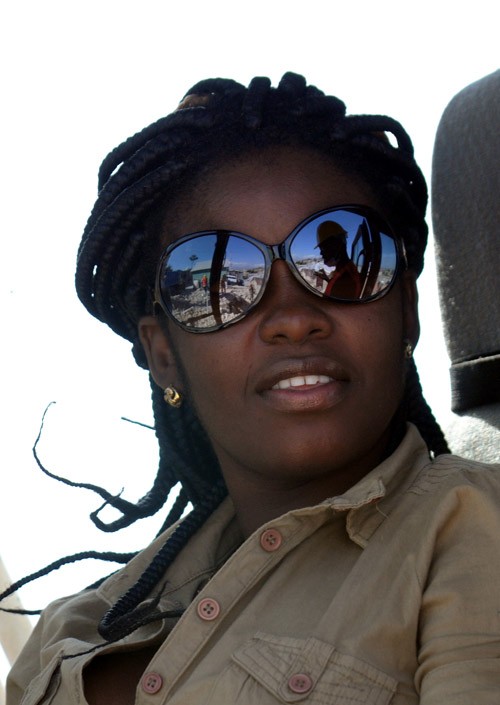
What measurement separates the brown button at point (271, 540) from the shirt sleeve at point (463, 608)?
318 mm

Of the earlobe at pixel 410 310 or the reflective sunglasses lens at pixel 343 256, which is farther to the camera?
the earlobe at pixel 410 310

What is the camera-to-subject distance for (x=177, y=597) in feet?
7.89

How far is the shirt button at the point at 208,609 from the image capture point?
197 centimetres

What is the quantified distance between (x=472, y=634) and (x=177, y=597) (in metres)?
0.90

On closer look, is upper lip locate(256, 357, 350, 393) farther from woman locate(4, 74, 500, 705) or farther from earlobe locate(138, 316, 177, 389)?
earlobe locate(138, 316, 177, 389)

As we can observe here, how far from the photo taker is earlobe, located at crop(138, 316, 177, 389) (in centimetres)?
253

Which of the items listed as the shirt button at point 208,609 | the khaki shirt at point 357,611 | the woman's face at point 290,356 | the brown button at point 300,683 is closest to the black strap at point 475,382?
the woman's face at point 290,356

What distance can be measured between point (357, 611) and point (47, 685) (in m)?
0.76

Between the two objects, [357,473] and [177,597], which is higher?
[357,473]

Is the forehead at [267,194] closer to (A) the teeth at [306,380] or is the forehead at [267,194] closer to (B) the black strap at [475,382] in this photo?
(A) the teeth at [306,380]

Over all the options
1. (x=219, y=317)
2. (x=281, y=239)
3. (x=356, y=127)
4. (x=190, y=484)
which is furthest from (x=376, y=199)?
(x=190, y=484)

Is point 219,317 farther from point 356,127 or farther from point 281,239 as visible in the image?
point 356,127

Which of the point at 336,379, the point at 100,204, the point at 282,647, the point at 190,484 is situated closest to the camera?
the point at 282,647

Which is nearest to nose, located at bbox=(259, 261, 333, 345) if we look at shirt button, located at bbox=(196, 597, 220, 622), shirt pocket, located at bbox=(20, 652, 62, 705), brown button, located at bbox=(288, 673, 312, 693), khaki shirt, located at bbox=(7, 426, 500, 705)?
khaki shirt, located at bbox=(7, 426, 500, 705)
